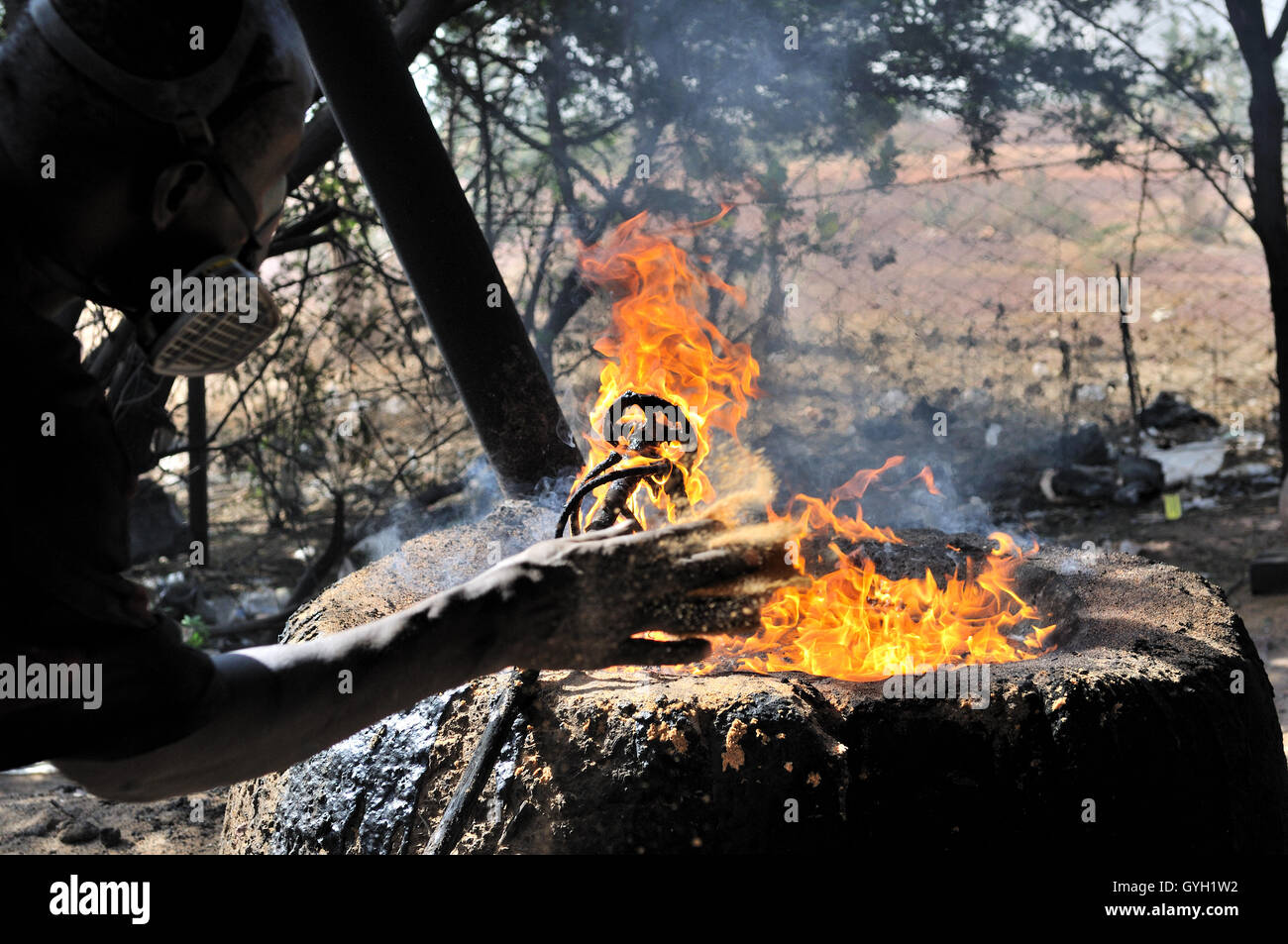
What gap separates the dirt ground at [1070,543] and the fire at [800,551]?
1634 mm

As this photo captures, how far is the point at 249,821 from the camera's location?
2.24m

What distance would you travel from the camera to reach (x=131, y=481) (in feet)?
4.75

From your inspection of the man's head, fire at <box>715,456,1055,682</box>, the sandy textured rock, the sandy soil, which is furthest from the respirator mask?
the sandy soil

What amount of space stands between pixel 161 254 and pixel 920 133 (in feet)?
21.5

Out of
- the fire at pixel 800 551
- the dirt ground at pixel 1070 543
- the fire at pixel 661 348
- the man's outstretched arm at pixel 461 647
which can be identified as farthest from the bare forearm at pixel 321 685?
the dirt ground at pixel 1070 543

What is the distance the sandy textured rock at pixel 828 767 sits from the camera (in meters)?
1.76

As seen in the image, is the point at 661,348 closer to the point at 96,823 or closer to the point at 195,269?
the point at 195,269

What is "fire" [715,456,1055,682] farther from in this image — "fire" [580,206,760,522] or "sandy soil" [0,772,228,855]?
"sandy soil" [0,772,228,855]

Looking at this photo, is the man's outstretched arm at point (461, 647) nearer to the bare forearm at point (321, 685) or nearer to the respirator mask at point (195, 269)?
the bare forearm at point (321, 685)

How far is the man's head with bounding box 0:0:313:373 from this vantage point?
1.37m

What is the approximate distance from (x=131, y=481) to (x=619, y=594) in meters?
0.65

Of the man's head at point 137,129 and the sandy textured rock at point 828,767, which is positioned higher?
the man's head at point 137,129

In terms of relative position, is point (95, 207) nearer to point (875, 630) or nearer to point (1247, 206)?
point (875, 630)
